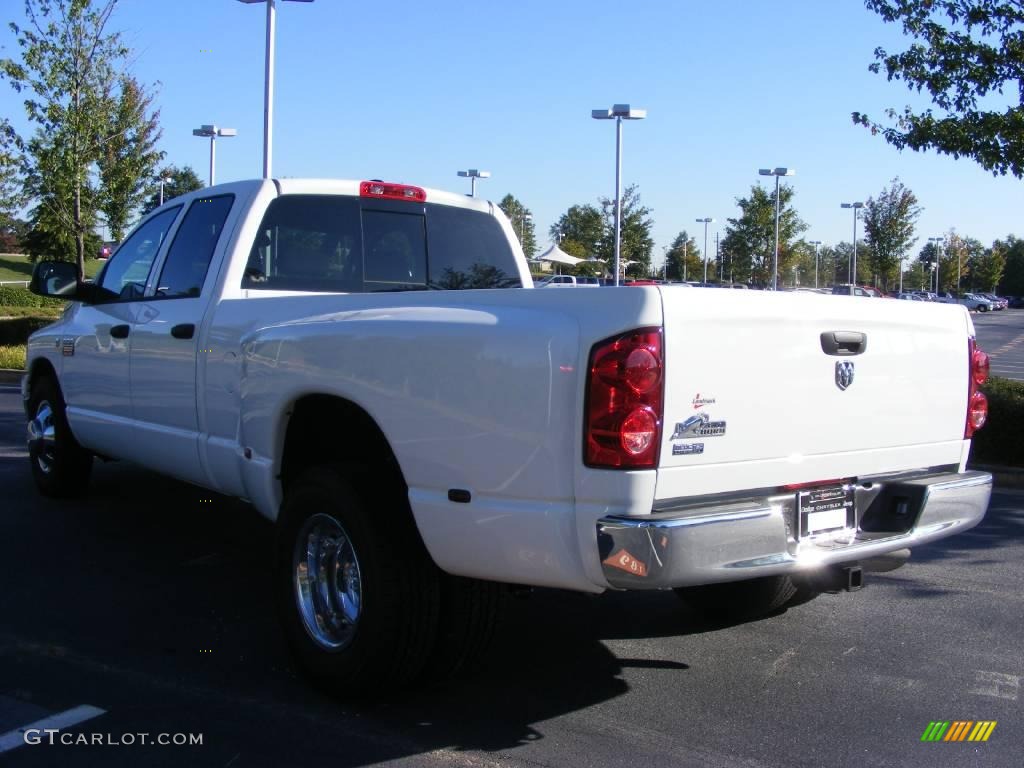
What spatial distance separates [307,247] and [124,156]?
15.6 meters

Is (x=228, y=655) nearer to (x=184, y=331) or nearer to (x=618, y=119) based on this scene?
(x=184, y=331)

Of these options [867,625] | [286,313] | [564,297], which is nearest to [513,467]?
[564,297]

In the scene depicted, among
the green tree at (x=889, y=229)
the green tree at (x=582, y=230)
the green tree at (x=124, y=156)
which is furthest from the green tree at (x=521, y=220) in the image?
the green tree at (x=124, y=156)

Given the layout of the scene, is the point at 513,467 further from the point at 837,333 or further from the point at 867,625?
the point at 867,625

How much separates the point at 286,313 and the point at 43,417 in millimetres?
3684

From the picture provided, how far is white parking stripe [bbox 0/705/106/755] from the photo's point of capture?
354cm

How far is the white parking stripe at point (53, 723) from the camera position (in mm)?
3537

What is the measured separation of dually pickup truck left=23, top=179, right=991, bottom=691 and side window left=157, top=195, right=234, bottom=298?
24 cm

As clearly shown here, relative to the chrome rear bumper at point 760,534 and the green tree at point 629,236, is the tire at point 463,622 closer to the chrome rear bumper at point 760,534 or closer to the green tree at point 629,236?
the chrome rear bumper at point 760,534

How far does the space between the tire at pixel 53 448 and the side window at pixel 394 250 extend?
2.70 metres

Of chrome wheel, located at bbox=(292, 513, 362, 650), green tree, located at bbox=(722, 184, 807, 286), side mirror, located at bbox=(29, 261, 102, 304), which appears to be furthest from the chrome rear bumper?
green tree, located at bbox=(722, 184, 807, 286)

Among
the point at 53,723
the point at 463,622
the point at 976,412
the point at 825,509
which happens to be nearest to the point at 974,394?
the point at 976,412

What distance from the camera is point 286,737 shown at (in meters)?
3.59

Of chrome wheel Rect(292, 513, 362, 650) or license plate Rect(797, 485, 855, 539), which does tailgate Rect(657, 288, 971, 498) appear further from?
chrome wheel Rect(292, 513, 362, 650)
